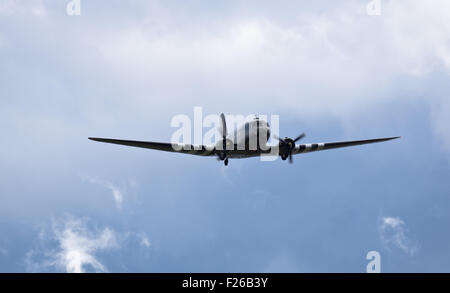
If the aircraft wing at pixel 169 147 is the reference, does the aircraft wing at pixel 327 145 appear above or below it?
above

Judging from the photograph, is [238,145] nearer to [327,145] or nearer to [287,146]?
[287,146]

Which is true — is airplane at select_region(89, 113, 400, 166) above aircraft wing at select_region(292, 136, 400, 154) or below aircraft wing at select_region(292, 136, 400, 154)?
below

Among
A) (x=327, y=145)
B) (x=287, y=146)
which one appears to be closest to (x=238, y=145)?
(x=287, y=146)

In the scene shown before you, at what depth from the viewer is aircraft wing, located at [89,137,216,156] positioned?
43569 mm

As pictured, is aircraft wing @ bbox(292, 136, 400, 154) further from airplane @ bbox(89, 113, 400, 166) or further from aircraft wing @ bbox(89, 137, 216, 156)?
aircraft wing @ bbox(89, 137, 216, 156)

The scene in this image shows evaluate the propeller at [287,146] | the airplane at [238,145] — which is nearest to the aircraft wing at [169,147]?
the airplane at [238,145]

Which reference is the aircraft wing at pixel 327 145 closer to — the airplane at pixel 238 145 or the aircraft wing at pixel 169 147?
the airplane at pixel 238 145

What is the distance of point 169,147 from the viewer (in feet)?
151

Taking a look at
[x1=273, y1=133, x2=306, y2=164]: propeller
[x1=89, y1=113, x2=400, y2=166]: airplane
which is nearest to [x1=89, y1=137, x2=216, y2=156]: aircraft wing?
[x1=89, y1=113, x2=400, y2=166]: airplane

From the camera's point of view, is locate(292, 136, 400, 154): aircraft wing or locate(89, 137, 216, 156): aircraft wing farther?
locate(292, 136, 400, 154): aircraft wing

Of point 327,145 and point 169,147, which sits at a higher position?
point 327,145

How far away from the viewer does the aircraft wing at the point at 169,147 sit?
143ft

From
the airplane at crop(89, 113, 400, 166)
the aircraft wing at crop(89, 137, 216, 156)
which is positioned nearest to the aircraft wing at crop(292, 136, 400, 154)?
the airplane at crop(89, 113, 400, 166)
